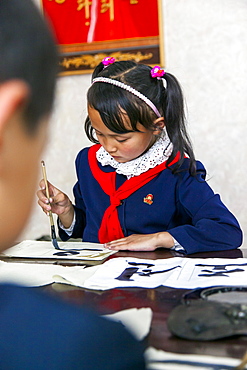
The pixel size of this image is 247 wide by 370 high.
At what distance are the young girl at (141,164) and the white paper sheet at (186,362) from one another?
81 centimetres

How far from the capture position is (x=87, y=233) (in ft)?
5.31

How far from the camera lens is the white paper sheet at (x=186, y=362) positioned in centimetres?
57

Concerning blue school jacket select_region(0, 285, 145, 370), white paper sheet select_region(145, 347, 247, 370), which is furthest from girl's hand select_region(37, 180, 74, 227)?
blue school jacket select_region(0, 285, 145, 370)

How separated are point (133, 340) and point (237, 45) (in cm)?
227

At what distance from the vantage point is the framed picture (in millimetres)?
2535

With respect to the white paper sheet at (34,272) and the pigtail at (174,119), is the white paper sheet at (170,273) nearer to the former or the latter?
the white paper sheet at (34,272)

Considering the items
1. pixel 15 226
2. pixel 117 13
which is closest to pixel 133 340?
pixel 15 226

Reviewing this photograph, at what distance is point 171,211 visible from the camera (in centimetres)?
153

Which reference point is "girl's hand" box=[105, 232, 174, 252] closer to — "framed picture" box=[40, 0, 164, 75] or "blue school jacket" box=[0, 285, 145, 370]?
"blue school jacket" box=[0, 285, 145, 370]

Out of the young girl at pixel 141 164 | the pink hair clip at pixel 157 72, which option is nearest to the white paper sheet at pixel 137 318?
the young girl at pixel 141 164

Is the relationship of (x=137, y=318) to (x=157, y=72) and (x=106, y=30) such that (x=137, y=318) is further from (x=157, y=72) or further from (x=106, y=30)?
(x=106, y=30)

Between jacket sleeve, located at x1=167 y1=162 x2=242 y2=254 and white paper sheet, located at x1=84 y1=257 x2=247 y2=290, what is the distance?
15cm

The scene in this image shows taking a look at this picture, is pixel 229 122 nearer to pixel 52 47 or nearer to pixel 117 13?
pixel 117 13

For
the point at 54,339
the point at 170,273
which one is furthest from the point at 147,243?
the point at 54,339
